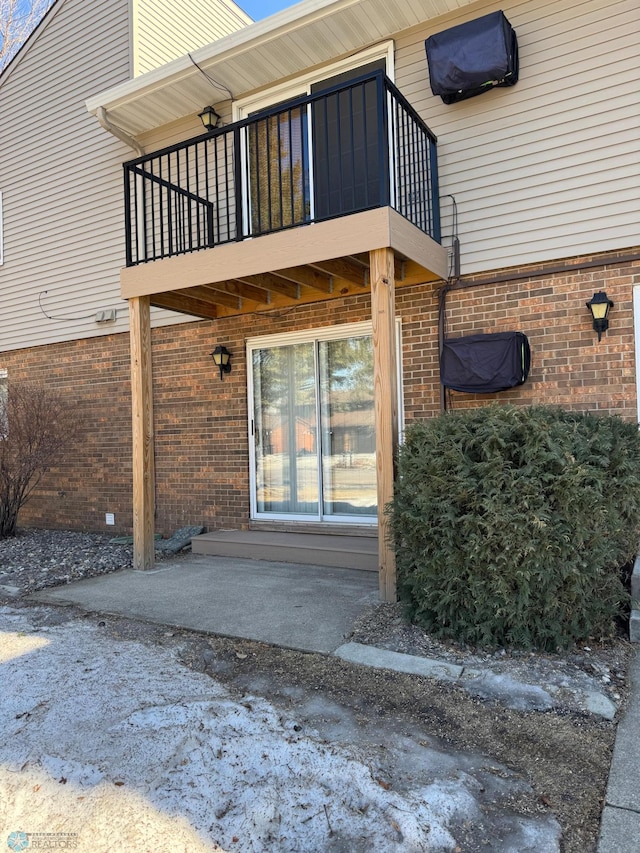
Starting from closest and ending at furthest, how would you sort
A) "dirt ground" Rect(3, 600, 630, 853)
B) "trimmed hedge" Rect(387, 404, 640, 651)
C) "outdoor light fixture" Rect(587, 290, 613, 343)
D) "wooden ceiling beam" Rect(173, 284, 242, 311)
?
1. "dirt ground" Rect(3, 600, 630, 853)
2. "trimmed hedge" Rect(387, 404, 640, 651)
3. "outdoor light fixture" Rect(587, 290, 613, 343)
4. "wooden ceiling beam" Rect(173, 284, 242, 311)

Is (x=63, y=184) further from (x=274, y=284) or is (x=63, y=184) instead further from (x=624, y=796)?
(x=624, y=796)

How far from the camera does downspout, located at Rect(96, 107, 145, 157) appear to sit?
23.6 ft

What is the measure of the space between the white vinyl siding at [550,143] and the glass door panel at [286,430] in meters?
2.15

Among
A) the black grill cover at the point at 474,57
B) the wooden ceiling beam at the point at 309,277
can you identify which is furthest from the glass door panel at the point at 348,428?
the black grill cover at the point at 474,57

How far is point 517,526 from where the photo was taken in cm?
320

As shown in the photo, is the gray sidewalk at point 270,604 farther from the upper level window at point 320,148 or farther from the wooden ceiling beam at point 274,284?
the upper level window at point 320,148

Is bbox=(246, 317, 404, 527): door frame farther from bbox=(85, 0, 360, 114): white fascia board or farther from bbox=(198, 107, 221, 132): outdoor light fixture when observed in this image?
bbox=(85, 0, 360, 114): white fascia board

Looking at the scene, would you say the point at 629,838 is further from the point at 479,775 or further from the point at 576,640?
the point at 576,640

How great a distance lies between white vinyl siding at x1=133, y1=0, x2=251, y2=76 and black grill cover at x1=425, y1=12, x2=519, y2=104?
14.5 ft

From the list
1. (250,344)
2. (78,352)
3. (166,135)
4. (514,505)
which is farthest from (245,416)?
(514,505)

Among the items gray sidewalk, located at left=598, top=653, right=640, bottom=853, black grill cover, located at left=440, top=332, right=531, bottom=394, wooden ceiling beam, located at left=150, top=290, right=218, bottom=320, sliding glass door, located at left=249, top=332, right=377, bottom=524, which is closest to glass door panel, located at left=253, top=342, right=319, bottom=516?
sliding glass door, located at left=249, top=332, right=377, bottom=524

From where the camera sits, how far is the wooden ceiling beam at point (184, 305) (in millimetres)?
6045

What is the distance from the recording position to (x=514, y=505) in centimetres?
327

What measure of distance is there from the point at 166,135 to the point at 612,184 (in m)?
5.27
